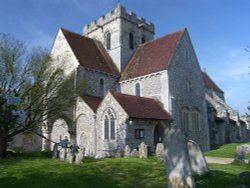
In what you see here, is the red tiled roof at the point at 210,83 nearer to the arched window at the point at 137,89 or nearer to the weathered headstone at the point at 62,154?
the arched window at the point at 137,89

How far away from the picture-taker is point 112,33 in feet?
109

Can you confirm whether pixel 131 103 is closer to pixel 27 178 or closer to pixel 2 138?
pixel 2 138

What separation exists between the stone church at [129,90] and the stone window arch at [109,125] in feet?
0.11

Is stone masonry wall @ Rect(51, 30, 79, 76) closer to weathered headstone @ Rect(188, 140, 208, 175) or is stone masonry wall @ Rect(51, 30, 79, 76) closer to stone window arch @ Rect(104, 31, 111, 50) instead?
stone window arch @ Rect(104, 31, 111, 50)

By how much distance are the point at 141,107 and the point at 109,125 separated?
3172 millimetres

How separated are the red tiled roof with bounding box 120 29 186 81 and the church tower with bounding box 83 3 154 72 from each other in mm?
1473

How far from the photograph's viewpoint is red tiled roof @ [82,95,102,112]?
2431 cm

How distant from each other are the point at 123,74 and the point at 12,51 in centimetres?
1406

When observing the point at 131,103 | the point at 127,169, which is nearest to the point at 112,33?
the point at 131,103

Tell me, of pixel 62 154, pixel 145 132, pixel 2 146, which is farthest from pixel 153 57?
pixel 2 146

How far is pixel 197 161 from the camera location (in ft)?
35.9

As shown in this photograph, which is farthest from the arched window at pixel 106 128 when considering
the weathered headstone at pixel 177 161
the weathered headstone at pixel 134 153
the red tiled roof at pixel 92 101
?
the weathered headstone at pixel 177 161

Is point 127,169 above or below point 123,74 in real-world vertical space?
below

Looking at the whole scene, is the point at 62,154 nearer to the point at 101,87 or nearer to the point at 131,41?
the point at 101,87
